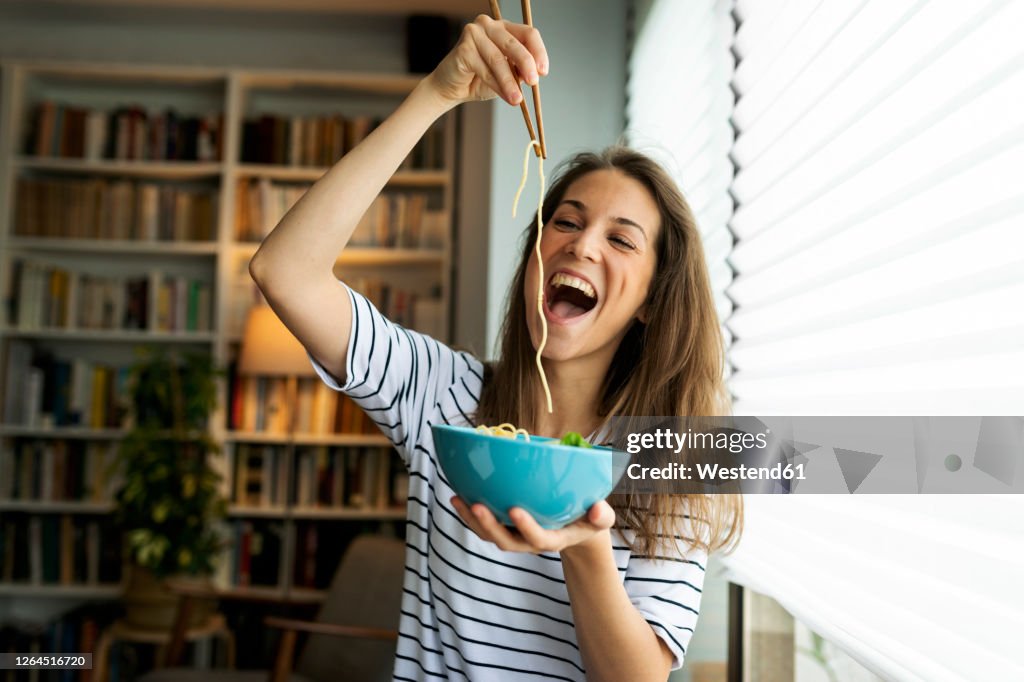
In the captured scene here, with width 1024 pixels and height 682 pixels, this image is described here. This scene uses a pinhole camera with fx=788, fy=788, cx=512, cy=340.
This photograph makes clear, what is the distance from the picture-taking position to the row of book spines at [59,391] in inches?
141

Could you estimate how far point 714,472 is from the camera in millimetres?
1140

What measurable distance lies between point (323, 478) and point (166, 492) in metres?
0.76

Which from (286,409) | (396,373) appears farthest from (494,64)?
(286,409)

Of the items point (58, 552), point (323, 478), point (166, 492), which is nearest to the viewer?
point (166, 492)

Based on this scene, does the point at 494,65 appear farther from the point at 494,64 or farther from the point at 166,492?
the point at 166,492

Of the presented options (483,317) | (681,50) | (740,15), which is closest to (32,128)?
(483,317)

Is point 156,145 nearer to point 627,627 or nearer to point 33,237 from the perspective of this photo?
point 33,237

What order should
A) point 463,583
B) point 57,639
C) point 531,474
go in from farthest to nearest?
1. point 57,639
2. point 463,583
3. point 531,474

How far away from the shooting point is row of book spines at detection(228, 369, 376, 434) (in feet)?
11.9

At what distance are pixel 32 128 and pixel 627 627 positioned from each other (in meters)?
4.00

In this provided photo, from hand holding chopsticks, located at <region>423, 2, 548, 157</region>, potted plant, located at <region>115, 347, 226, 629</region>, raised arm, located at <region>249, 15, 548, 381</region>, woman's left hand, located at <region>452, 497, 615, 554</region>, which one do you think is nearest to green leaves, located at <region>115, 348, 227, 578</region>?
potted plant, located at <region>115, 347, 226, 629</region>

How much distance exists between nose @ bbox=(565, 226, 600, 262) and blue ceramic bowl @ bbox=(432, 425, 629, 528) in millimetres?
488

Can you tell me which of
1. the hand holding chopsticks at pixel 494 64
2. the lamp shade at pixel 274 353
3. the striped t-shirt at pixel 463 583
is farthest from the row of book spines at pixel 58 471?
the hand holding chopsticks at pixel 494 64

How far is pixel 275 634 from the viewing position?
3.58 metres
